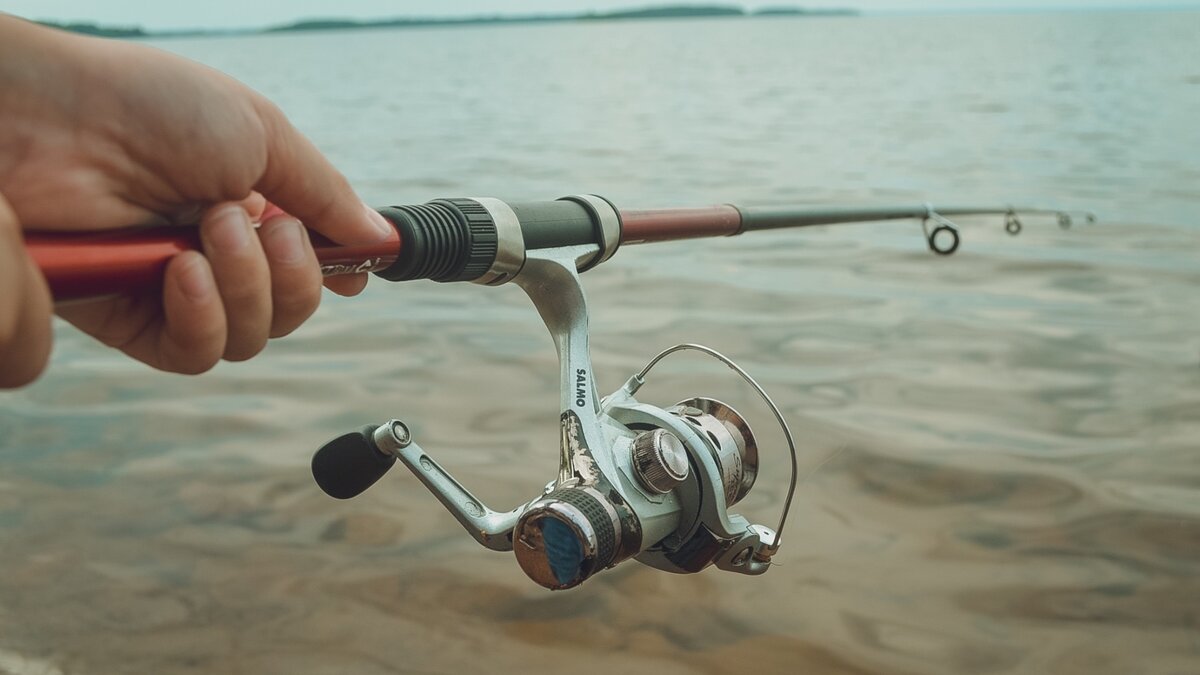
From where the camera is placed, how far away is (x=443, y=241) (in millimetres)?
1407

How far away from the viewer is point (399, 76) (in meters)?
27.7

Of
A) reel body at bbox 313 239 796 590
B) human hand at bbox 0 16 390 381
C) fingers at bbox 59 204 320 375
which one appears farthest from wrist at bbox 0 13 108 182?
reel body at bbox 313 239 796 590

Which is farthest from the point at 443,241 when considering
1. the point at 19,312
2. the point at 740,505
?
the point at 740,505

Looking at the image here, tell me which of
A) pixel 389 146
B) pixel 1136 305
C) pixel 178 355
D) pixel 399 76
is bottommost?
pixel 399 76

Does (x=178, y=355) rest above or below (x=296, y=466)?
above

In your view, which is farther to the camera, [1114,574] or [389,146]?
[389,146]

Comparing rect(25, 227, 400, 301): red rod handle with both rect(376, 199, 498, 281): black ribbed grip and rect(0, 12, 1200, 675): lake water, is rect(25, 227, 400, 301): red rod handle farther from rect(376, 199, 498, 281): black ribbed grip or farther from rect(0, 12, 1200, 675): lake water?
rect(0, 12, 1200, 675): lake water

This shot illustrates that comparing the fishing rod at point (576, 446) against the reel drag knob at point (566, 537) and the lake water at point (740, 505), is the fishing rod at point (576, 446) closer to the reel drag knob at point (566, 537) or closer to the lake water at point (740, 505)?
the reel drag knob at point (566, 537)

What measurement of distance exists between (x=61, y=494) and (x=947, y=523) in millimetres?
2165

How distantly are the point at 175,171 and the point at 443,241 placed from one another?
11.8 inches

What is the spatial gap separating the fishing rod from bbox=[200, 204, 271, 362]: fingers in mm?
108

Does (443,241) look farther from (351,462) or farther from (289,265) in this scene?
(351,462)

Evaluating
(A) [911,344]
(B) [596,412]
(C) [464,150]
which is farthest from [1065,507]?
(C) [464,150]

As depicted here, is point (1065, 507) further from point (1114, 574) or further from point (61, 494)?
point (61, 494)
